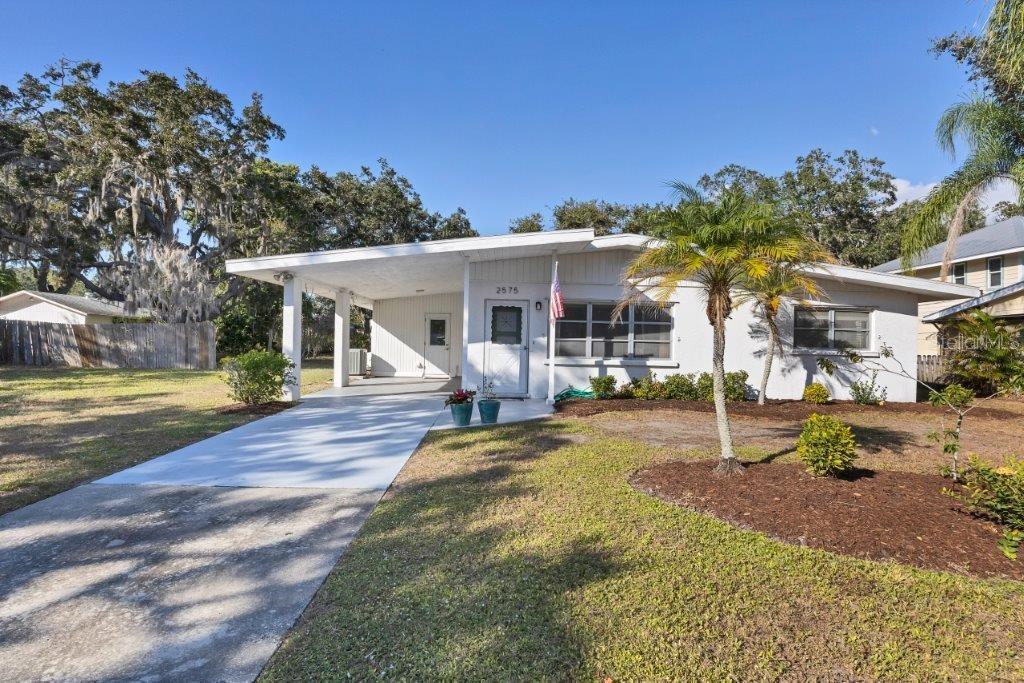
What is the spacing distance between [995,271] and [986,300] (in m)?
7.44

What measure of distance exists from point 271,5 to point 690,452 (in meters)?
10.2

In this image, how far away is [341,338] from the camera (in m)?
14.2

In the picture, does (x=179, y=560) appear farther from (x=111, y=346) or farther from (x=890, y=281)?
(x=111, y=346)

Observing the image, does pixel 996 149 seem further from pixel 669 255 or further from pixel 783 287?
pixel 669 255

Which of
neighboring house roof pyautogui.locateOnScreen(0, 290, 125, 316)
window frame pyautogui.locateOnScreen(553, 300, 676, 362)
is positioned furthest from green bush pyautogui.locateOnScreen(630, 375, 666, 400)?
neighboring house roof pyautogui.locateOnScreen(0, 290, 125, 316)

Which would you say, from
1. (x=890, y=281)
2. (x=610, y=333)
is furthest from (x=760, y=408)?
(x=890, y=281)

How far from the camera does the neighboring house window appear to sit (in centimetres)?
1836

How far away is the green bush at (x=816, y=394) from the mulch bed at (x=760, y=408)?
0.42 ft

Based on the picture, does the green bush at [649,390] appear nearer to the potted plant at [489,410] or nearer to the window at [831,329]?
the window at [831,329]

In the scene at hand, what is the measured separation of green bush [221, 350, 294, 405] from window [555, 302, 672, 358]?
5.50 metres

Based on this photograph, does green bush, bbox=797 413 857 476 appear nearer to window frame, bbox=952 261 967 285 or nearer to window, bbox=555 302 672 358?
window, bbox=555 302 672 358

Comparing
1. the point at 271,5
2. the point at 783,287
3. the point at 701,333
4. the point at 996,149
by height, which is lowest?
the point at 701,333

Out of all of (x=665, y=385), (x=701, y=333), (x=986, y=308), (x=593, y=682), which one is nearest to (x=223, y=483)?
(x=593, y=682)

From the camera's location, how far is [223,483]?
15.9 feet
